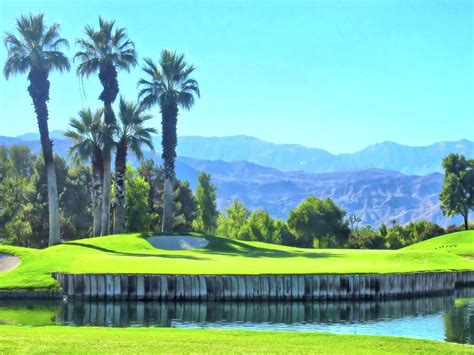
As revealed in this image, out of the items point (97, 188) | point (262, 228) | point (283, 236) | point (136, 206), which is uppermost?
point (97, 188)

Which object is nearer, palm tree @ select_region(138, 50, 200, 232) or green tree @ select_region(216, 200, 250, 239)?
palm tree @ select_region(138, 50, 200, 232)

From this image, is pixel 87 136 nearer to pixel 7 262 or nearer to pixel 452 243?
pixel 7 262

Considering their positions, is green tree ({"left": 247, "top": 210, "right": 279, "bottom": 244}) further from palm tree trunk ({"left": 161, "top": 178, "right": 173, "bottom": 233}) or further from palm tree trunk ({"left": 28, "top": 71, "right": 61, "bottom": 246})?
palm tree trunk ({"left": 28, "top": 71, "right": 61, "bottom": 246})

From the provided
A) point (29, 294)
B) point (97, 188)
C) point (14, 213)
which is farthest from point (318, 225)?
point (29, 294)

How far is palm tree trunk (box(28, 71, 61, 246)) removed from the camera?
65.2m

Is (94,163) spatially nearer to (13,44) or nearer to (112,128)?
(112,128)

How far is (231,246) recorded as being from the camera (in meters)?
64.2

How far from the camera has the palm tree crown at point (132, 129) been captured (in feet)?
232

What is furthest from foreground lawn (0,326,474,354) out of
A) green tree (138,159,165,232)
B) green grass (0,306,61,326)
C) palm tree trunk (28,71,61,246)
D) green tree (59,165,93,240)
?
green tree (138,159,165,232)

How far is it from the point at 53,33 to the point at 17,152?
86684mm

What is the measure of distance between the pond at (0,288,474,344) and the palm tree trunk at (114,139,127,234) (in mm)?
29537

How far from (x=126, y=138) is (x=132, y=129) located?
1.17 metres

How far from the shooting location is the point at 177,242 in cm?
6344

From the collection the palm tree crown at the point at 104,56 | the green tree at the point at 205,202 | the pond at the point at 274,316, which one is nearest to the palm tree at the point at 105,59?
the palm tree crown at the point at 104,56
